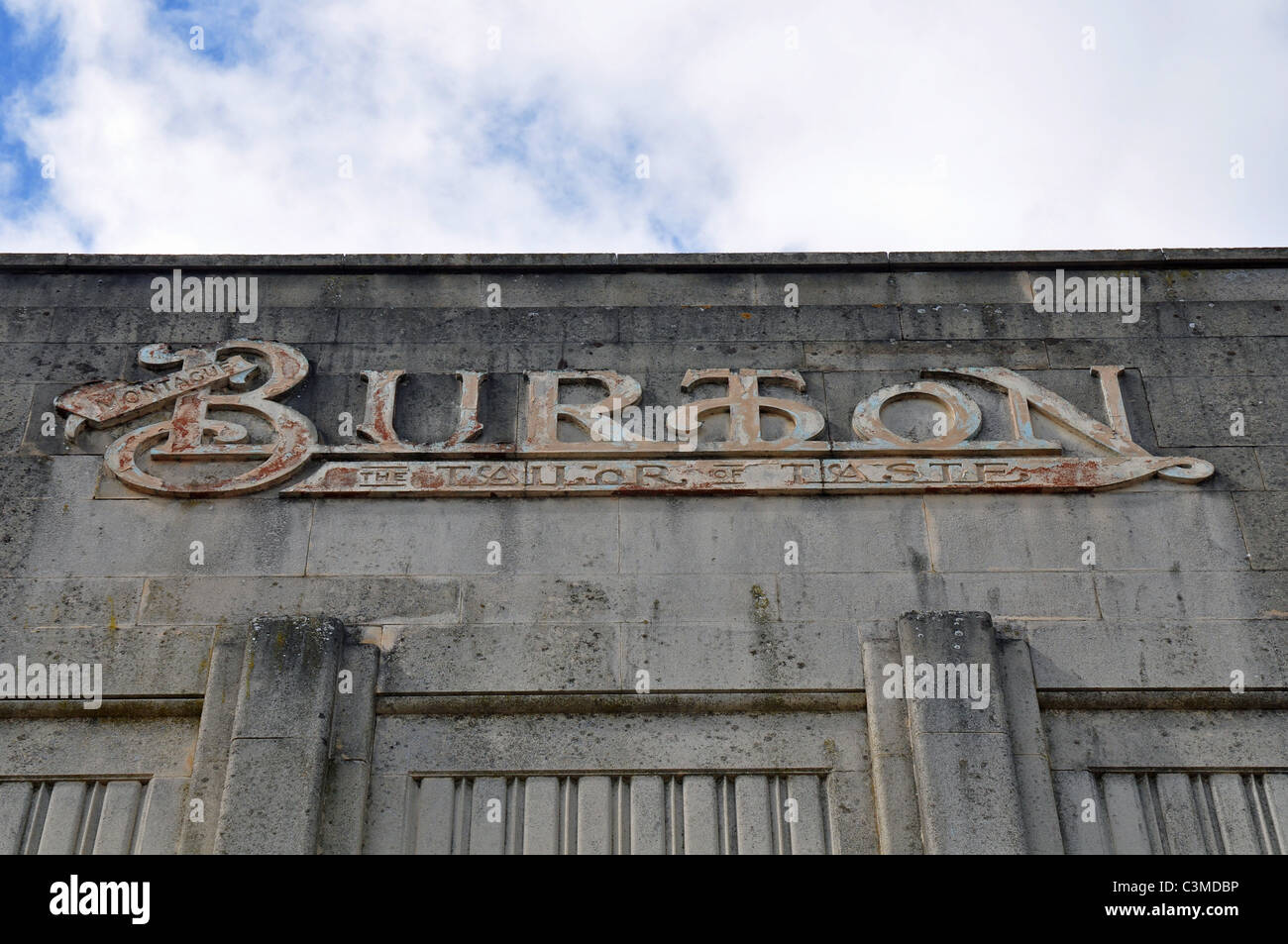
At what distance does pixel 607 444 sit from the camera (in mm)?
9961

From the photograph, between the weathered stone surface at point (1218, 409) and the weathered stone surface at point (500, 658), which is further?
the weathered stone surface at point (1218, 409)

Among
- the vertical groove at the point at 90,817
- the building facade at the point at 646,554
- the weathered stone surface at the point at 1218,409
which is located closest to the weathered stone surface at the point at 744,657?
the building facade at the point at 646,554

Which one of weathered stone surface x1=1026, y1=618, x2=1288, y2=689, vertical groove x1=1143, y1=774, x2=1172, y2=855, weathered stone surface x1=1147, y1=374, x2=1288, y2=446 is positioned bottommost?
vertical groove x1=1143, y1=774, x2=1172, y2=855

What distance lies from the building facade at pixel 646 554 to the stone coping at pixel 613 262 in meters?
0.03

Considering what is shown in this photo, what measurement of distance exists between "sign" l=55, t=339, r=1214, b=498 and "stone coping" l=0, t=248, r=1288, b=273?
89 cm

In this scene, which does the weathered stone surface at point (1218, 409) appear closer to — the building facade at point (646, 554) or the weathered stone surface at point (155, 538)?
the building facade at point (646, 554)

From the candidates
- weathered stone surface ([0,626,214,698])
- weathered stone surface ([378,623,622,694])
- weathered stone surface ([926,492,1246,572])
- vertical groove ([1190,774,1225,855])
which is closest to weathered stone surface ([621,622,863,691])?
weathered stone surface ([378,623,622,694])

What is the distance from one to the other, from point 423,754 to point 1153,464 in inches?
205

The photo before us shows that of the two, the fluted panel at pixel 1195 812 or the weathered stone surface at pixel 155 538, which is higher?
the weathered stone surface at pixel 155 538

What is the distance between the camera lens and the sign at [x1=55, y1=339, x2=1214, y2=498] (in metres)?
9.76

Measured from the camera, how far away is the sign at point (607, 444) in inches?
384

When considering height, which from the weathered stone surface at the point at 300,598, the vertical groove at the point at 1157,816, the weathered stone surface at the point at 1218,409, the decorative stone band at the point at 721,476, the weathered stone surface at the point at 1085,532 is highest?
the weathered stone surface at the point at 1218,409

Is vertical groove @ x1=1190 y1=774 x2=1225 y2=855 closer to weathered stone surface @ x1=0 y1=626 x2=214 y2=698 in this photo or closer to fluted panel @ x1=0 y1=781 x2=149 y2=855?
weathered stone surface @ x1=0 y1=626 x2=214 y2=698
